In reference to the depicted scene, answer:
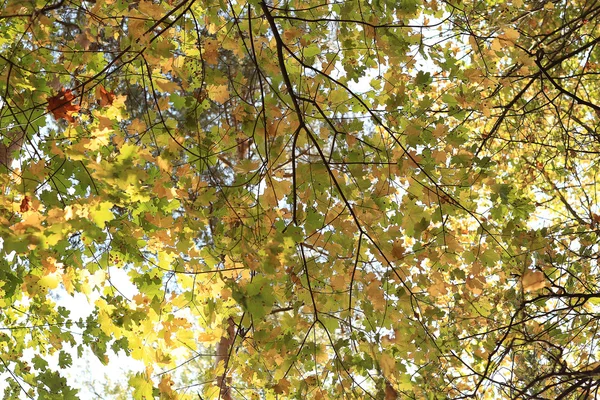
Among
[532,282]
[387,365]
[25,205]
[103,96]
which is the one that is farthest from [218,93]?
[532,282]

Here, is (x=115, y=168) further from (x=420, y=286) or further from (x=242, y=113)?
(x=420, y=286)

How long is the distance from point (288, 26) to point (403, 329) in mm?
1692

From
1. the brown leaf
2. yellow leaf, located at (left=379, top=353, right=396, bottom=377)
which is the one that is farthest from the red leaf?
yellow leaf, located at (left=379, top=353, right=396, bottom=377)

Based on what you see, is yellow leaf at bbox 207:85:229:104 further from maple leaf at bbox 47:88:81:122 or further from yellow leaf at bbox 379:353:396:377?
yellow leaf at bbox 379:353:396:377

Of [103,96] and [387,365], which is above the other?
[103,96]

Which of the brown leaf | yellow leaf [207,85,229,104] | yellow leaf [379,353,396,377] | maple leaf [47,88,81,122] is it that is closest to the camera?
maple leaf [47,88,81,122]

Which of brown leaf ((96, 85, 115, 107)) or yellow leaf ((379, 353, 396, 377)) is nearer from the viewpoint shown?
yellow leaf ((379, 353, 396, 377))

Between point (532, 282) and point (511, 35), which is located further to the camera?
point (511, 35)

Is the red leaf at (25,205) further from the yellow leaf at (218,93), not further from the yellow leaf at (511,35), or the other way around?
the yellow leaf at (511,35)

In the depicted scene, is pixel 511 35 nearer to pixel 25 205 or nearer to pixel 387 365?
pixel 387 365

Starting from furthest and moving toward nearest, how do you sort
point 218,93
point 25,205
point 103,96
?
point 103,96 → point 218,93 → point 25,205

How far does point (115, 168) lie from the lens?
5.49 ft

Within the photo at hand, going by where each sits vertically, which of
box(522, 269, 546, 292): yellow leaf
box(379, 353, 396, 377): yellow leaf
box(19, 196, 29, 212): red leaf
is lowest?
box(379, 353, 396, 377): yellow leaf

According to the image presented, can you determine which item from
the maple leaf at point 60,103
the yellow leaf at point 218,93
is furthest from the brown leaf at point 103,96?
the yellow leaf at point 218,93
